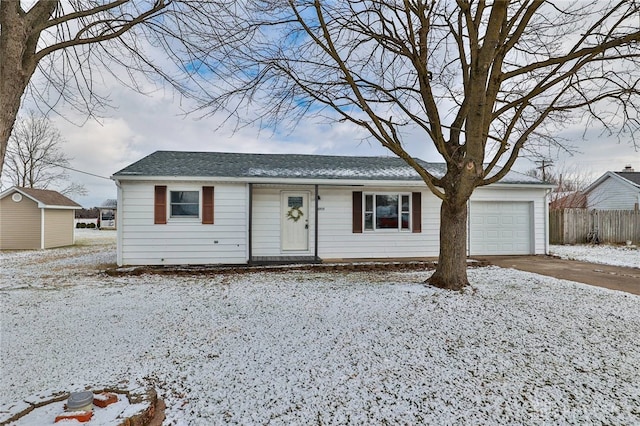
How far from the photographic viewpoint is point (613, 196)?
70.3ft

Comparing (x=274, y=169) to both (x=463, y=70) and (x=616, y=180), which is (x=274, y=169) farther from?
(x=616, y=180)

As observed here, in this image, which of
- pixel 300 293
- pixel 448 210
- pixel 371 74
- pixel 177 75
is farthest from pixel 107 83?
pixel 448 210

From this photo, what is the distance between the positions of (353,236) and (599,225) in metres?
12.6

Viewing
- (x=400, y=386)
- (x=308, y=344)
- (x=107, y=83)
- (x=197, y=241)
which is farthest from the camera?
(x=197, y=241)

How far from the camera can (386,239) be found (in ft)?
35.9

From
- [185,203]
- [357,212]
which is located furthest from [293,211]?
[185,203]

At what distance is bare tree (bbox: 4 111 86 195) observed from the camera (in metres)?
23.5

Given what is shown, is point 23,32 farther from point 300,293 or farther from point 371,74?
point 371,74

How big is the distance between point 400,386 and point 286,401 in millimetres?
1037

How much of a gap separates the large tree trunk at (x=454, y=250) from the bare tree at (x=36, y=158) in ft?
89.7

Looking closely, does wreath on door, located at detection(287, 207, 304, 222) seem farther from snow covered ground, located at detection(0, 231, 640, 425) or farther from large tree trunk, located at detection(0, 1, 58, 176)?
large tree trunk, located at detection(0, 1, 58, 176)

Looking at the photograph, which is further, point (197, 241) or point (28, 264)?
point (28, 264)

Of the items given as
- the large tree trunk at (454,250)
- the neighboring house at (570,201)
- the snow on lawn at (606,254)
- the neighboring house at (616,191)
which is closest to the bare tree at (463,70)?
the large tree trunk at (454,250)

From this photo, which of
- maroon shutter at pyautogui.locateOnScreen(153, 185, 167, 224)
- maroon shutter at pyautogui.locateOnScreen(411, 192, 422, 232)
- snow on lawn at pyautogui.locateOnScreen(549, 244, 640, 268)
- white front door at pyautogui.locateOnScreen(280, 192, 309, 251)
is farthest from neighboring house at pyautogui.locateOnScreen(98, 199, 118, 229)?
snow on lawn at pyautogui.locateOnScreen(549, 244, 640, 268)
